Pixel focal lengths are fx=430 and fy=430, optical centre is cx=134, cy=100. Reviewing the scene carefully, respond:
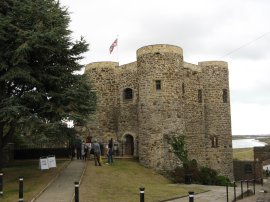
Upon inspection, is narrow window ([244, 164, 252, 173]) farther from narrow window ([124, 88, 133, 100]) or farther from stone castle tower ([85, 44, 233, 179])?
narrow window ([124, 88, 133, 100])

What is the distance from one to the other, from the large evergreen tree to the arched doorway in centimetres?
1175

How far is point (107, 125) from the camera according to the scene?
118ft

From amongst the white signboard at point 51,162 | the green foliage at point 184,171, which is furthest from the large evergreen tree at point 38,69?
the green foliage at point 184,171

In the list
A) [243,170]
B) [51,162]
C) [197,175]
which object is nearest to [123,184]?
[51,162]

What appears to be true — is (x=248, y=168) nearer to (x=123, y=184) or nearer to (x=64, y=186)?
(x=123, y=184)

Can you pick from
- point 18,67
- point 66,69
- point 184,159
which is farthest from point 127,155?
point 18,67

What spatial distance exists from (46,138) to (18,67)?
3.87 metres

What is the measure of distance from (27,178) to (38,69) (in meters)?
5.82

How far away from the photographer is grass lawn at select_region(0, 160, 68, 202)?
732 inches

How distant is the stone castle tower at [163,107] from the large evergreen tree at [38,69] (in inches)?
317

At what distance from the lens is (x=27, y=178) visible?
22.8 meters

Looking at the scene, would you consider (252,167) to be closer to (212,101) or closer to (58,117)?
(212,101)

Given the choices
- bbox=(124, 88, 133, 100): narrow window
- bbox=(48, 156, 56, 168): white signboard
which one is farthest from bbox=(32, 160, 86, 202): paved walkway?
bbox=(124, 88, 133, 100): narrow window

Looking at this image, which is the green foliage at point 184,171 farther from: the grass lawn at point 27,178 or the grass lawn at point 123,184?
the grass lawn at point 27,178
